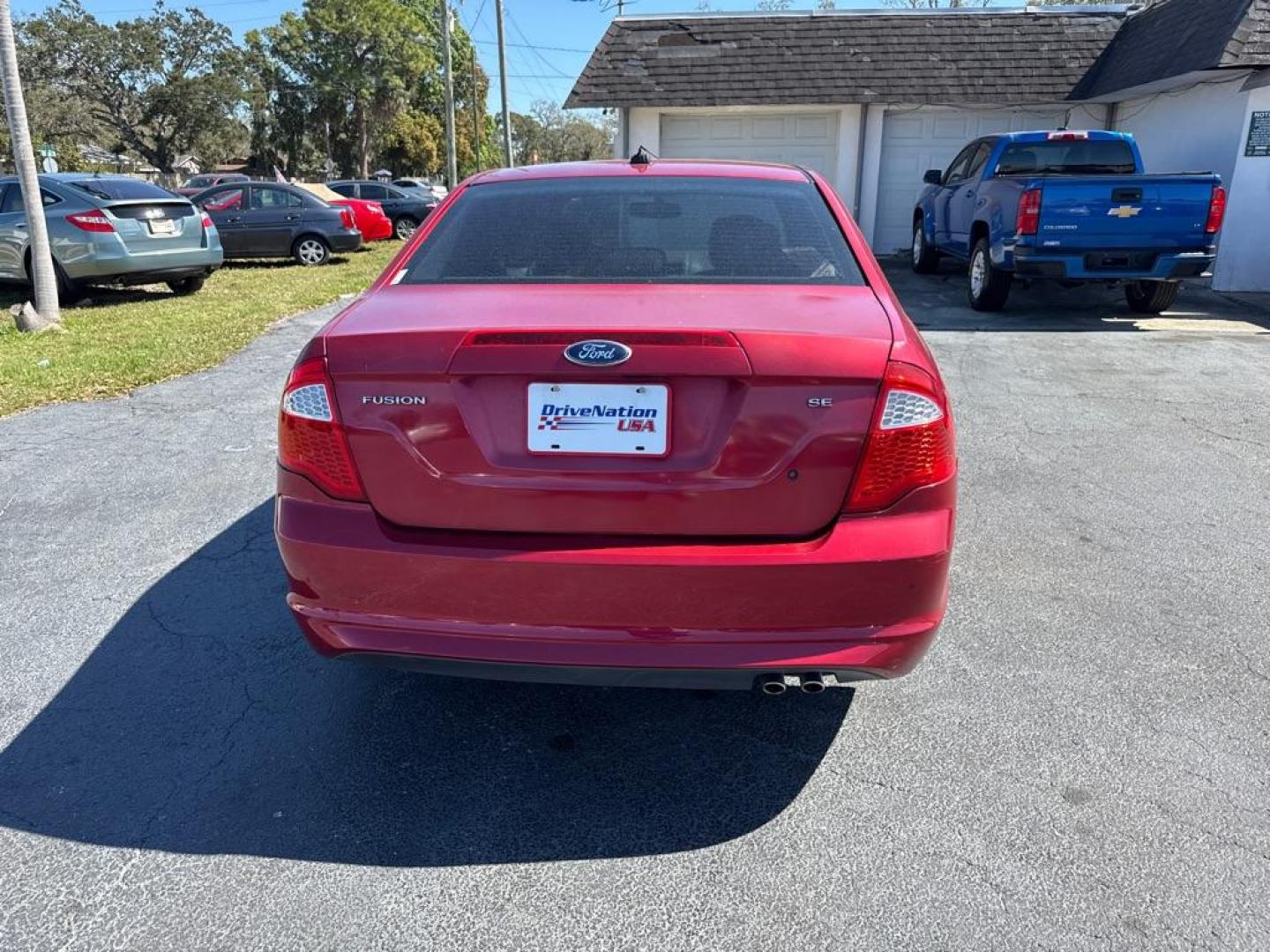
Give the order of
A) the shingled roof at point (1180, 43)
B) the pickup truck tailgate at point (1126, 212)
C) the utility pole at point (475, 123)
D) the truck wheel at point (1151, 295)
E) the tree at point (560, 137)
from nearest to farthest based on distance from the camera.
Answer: the pickup truck tailgate at point (1126, 212)
the truck wheel at point (1151, 295)
the shingled roof at point (1180, 43)
the utility pole at point (475, 123)
the tree at point (560, 137)

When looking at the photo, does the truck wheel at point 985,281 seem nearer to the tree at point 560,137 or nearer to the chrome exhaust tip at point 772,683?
the chrome exhaust tip at point 772,683

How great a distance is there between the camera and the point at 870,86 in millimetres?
15586

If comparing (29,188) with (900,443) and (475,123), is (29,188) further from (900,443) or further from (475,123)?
(475,123)

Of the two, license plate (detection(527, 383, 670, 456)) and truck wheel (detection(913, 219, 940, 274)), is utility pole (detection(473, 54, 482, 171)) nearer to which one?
truck wheel (detection(913, 219, 940, 274))

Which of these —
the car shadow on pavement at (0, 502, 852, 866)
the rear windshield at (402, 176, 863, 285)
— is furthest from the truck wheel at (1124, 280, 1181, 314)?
the car shadow on pavement at (0, 502, 852, 866)

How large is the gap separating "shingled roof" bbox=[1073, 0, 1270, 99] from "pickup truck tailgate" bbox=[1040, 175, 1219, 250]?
12.6ft

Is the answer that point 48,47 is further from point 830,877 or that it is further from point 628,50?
point 830,877

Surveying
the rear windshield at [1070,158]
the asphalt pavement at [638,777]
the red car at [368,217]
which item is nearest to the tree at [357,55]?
the red car at [368,217]

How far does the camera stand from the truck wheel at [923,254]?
539 inches

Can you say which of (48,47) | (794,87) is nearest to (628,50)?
(794,87)

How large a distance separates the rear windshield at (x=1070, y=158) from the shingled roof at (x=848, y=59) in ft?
17.2

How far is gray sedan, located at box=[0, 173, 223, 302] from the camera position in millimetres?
10586

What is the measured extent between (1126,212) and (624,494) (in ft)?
27.9

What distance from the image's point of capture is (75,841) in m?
2.37
